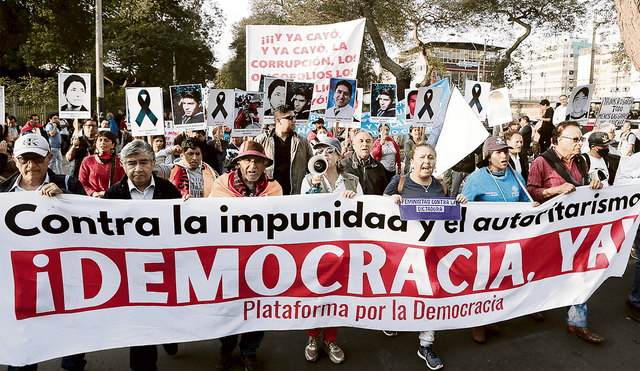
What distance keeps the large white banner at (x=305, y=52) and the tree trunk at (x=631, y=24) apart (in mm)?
5870

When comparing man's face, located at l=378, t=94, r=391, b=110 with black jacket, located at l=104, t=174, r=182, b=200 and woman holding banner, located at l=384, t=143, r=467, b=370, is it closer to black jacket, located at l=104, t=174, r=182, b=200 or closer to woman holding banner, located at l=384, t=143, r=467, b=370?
woman holding banner, located at l=384, t=143, r=467, b=370

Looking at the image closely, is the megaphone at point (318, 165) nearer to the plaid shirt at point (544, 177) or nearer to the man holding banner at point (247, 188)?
the man holding banner at point (247, 188)

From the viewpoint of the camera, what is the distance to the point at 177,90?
6703 millimetres

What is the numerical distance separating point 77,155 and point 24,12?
1672cm

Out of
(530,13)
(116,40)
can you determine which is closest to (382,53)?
(530,13)

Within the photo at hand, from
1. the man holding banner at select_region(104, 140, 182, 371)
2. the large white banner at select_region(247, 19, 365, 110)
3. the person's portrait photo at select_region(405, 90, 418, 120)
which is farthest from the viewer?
the person's portrait photo at select_region(405, 90, 418, 120)

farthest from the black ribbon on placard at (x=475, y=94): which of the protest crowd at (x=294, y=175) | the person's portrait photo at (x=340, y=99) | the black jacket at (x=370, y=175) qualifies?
the black jacket at (x=370, y=175)

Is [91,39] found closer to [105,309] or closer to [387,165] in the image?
[387,165]

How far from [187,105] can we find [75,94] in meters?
2.49

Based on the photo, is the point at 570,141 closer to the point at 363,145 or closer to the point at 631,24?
the point at 363,145

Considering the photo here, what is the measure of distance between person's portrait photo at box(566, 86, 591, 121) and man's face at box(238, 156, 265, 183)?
6715 mm

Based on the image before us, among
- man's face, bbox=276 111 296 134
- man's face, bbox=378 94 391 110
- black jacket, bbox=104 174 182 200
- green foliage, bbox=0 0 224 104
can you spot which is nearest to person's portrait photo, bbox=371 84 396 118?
man's face, bbox=378 94 391 110

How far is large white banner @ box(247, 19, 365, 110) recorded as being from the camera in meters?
6.40

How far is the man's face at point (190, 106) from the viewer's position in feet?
21.9
